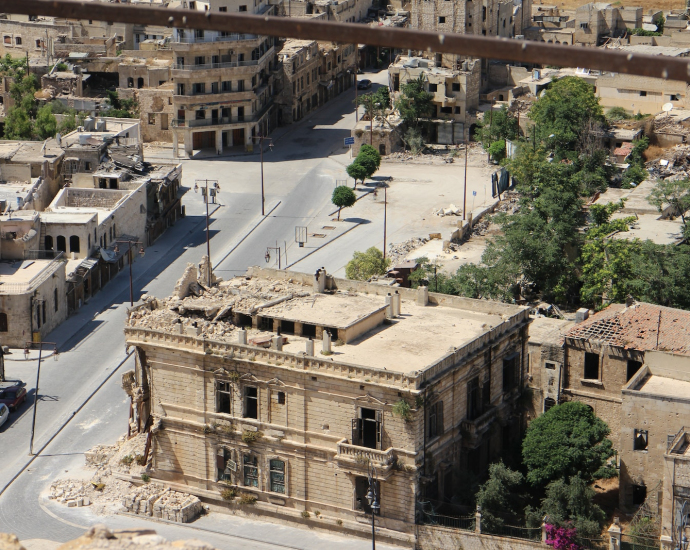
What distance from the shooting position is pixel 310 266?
92812mm

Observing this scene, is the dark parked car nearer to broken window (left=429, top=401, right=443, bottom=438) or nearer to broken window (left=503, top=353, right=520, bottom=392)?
broken window (left=429, top=401, right=443, bottom=438)

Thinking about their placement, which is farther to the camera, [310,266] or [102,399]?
[310,266]

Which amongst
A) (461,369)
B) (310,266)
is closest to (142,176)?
(310,266)

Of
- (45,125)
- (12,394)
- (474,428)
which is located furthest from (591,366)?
(45,125)

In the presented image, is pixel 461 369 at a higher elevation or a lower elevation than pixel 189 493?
higher

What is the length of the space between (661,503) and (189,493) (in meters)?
20.7

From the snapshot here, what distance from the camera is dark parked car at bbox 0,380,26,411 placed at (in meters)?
72.6

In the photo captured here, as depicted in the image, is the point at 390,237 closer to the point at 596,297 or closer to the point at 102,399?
the point at 596,297

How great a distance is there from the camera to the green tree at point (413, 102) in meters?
122

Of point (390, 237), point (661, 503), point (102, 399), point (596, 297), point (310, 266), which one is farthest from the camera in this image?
point (390, 237)

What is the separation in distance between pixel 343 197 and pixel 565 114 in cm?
2053

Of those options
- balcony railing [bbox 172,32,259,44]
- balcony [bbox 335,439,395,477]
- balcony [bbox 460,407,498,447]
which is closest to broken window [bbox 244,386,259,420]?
balcony [bbox 335,439,395,477]

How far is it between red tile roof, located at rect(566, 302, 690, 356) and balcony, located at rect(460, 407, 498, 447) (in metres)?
6.80

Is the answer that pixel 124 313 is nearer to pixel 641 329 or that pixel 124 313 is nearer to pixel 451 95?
pixel 641 329
